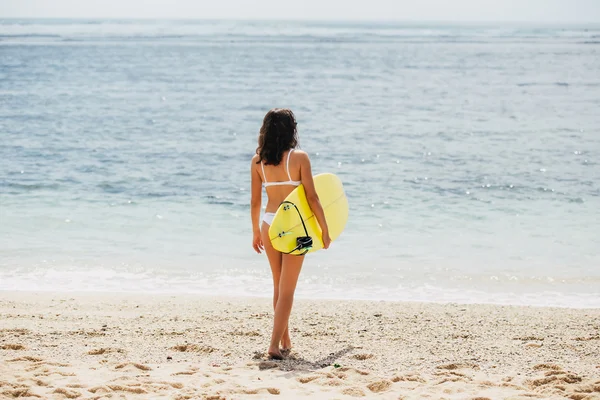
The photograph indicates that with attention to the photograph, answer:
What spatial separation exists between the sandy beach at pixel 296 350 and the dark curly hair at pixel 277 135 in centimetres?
140

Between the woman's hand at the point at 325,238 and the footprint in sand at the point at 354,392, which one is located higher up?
the woman's hand at the point at 325,238

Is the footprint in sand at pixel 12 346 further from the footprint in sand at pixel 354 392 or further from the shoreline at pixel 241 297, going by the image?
the footprint in sand at pixel 354 392

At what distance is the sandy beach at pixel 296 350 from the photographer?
4.19 m

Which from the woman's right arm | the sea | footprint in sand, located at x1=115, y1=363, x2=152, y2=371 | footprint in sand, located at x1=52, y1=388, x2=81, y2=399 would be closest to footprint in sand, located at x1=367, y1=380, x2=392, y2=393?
the woman's right arm

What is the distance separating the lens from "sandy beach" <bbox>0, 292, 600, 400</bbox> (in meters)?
4.19

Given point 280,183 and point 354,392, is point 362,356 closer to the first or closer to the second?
point 354,392

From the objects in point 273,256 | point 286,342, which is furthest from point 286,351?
point 273,256

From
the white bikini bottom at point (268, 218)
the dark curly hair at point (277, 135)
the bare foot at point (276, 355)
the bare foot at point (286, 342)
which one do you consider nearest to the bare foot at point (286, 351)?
the bare foot at point (286, 342)

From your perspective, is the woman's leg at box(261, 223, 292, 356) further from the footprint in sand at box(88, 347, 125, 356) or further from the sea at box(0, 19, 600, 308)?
the sea at box(0, 19, 600, 308)

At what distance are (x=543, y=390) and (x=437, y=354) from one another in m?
0.93

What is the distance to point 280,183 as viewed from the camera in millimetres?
4664

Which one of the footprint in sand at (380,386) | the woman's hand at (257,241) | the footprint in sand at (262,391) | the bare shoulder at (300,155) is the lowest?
the footprint in sand at (262,391)

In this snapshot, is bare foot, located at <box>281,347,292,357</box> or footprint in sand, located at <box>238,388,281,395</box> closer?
footprint in sand, located at <box>238,388,281,395</box>

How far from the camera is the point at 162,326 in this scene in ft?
18.7
